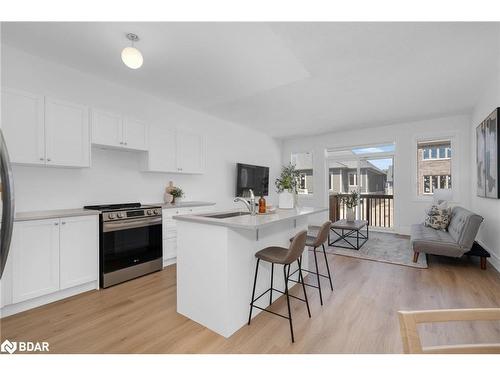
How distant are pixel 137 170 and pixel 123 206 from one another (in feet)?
2.50

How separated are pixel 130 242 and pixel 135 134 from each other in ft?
4.97

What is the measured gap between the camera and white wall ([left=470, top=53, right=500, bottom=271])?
3236 mm

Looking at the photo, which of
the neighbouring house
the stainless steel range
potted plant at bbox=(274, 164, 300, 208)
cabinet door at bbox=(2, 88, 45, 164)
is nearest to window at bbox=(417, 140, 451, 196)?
the neighbouring house

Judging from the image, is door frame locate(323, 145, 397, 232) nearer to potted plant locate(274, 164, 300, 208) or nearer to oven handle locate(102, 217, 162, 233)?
potted plant locate(274, 164, 300, 208)

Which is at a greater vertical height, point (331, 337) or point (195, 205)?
point (195, 205)

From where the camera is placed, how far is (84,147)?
290 cm

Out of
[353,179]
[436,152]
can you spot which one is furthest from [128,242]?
[436,152]

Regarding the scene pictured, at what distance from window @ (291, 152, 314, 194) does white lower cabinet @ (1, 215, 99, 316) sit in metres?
5.60

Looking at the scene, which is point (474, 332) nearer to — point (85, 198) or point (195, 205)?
point (195, 205)

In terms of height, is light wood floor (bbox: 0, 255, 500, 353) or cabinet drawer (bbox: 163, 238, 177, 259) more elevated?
cabinet drawer (bbox: 163, 238, 177, 259)

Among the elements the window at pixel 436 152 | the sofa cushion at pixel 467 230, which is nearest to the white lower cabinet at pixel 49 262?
the sofa cushion at pixel 467 230

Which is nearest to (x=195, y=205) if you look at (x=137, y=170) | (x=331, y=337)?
(x=137, y=170)

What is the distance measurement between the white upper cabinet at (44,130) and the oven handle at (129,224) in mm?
795
